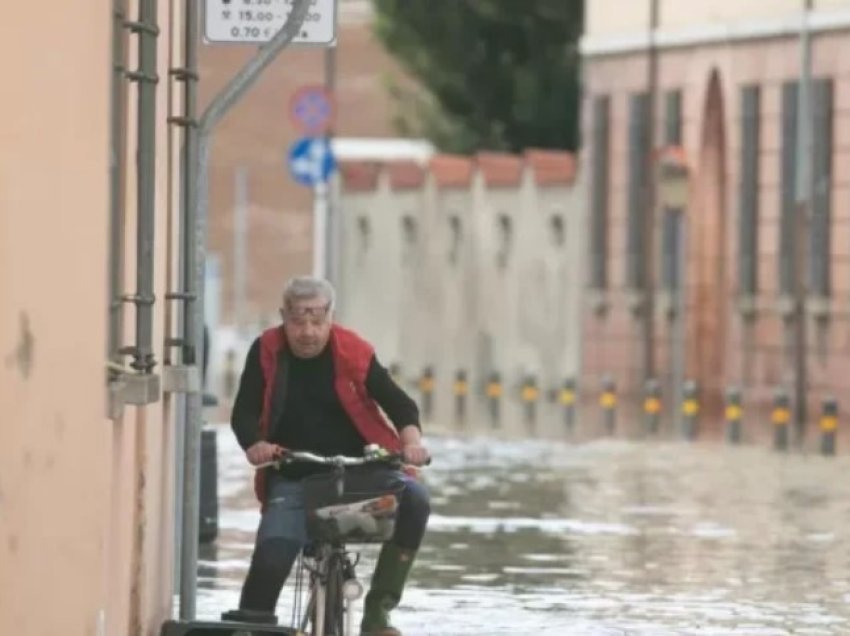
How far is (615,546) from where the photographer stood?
69.2 feet

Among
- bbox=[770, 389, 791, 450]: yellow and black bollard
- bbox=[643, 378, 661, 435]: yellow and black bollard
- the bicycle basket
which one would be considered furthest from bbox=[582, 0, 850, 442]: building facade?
the bicycle basket

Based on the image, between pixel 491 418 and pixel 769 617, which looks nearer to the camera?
pixel 769 617

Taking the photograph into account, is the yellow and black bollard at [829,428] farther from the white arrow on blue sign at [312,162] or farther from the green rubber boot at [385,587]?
the green rubber boot at [385,587]

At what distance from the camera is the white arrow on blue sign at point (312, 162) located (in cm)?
4853

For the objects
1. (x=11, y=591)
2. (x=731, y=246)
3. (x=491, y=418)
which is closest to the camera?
(x=11, y=591)

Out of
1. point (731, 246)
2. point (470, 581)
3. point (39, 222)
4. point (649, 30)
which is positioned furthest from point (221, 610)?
point (649, 30)

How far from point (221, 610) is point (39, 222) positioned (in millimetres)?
6571

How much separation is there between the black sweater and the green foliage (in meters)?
44.5

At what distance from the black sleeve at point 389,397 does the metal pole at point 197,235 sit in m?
0.98

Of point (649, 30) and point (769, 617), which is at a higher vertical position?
point (649, 30)

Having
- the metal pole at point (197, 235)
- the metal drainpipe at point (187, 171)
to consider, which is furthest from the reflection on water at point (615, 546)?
the metal drainpipe at point (187, 171)

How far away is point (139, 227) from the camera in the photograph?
13164mm

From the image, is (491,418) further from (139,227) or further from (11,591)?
(11,591)

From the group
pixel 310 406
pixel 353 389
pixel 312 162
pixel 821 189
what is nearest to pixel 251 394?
pixel 310 406
